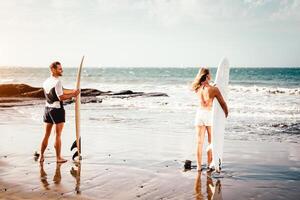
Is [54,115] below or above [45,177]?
above

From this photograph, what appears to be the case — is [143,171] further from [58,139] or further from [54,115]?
[54,115]

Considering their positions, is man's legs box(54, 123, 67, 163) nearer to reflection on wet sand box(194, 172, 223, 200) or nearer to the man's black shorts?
the man's black shorts

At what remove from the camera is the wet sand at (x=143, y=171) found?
21.6 feet

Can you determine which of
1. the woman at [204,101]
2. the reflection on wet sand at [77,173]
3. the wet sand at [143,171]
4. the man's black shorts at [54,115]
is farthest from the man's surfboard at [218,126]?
the man's black shorts at [54,115]

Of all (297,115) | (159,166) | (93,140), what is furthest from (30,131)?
(297,115)

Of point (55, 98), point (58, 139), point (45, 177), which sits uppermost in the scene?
point (55, 98)

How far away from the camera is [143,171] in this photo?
8.07 meters

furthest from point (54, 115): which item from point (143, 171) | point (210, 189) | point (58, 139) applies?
point (210, 189)

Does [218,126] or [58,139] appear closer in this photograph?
[218,126]

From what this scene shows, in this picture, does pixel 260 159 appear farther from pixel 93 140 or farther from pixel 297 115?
pixel 297 115

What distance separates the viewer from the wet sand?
6.58 m

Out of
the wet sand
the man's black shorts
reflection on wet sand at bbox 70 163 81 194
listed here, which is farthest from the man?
the wet sand

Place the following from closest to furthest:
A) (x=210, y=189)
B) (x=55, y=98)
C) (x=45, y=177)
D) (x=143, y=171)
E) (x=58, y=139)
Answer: (x=210, y=189) → (x=45, y=177) → (x=143, y=171) → (x=55, y=98) → (x=58, y=139)

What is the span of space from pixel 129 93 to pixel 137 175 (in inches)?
1202
